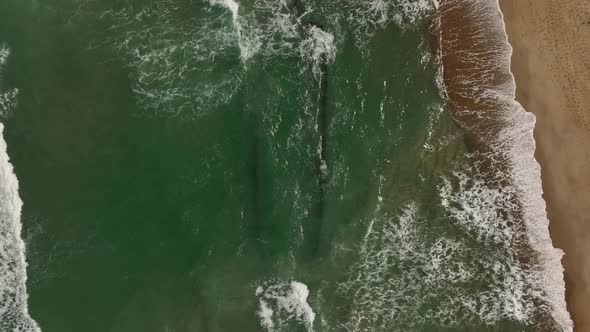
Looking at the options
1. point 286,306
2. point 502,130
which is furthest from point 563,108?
point 286,306

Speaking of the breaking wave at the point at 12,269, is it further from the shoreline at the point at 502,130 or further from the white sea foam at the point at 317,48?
the shoreline at the point at 502,130


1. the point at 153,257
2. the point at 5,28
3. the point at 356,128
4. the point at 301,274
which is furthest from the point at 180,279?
the point at 5,28

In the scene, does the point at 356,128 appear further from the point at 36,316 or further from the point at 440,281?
the point at 36,316

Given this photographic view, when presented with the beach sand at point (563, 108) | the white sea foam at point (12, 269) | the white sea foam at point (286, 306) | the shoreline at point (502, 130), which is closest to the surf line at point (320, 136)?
the white sea foam at point (286, 306)

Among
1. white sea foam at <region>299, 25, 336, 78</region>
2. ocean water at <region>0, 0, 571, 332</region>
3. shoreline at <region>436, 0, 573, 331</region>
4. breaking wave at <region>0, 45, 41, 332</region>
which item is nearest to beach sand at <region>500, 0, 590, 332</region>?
shoreline at <region>436, 0, 573, 331</region>

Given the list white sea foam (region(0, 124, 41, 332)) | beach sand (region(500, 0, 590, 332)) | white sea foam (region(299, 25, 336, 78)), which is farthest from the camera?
white sea foam (region(299, 25, 336, 78))

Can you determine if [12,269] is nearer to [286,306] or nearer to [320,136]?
[286,306]

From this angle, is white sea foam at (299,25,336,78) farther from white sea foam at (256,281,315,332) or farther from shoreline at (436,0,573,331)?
white sea foam at (256,281,315,332)
